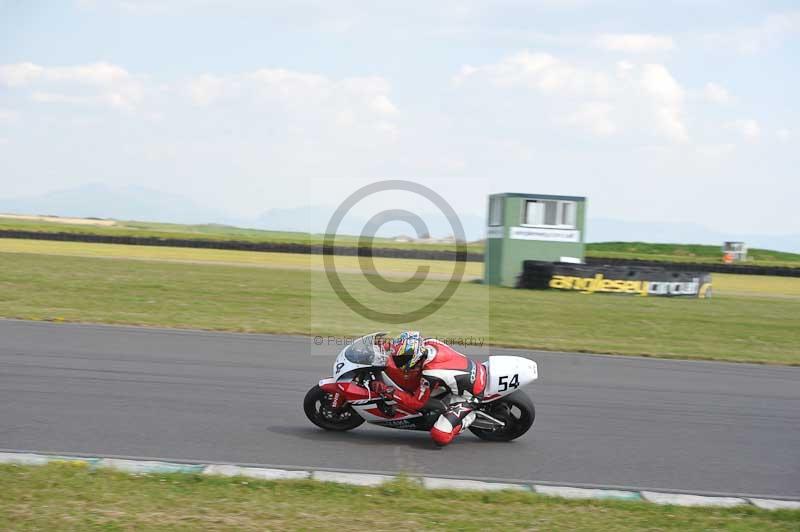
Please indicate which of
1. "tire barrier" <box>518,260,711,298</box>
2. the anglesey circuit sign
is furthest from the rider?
the anglesey circuit sign

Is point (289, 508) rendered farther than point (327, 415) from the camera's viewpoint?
No

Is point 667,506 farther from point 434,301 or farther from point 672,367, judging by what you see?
point 434,301

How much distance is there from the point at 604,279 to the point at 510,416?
17813 mm

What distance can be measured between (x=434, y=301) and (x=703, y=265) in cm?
2842

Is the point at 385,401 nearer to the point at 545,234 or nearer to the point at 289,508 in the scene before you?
the point at 289,508

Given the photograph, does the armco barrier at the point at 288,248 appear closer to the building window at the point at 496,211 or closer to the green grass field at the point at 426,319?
the building window at the point at 496,211

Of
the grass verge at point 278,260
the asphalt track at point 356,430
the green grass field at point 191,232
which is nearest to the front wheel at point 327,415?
the asphalt track at point 356,430

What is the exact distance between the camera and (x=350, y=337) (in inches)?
612

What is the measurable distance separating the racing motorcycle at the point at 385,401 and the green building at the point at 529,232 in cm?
1823

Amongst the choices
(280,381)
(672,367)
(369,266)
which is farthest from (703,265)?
(280,381)

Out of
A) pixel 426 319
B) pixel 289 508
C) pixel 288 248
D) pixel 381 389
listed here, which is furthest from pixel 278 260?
pixel 289 508

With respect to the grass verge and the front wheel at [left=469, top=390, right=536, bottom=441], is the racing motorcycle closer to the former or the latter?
the front wheel at [left=469, top=390, right=536, bottom=441]

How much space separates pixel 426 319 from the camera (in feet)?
61.9

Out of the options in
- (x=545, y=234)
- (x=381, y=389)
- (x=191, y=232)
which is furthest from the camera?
(x=191, y=232)
